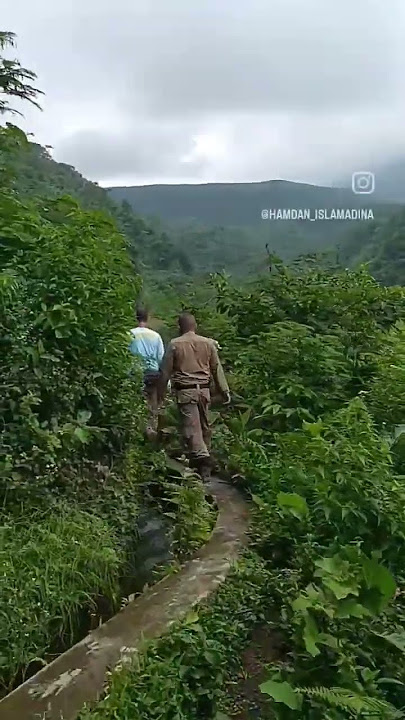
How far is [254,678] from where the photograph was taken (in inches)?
132

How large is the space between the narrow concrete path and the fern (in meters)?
0.85

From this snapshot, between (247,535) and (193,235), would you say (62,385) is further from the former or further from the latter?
(193,235)

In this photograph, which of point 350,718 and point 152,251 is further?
point 152,251

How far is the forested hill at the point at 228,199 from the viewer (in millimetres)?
12141

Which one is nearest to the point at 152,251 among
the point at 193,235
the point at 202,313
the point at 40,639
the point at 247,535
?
the point at 193,235

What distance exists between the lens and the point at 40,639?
325 centimetres

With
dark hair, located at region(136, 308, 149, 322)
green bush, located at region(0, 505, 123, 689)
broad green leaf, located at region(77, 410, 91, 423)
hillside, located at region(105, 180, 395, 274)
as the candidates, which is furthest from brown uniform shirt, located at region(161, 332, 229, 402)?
hillside, located at region(105, 180, 395, 274)

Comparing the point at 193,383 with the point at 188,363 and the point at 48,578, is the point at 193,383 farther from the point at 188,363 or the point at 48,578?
the point at 48,578

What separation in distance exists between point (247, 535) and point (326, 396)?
2.27m

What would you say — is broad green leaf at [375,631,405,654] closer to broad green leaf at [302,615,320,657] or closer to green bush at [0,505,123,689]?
broad green leaf at [302,615,320,657]

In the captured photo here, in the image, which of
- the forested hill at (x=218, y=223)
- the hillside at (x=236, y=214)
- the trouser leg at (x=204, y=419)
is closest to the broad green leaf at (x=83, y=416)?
the trouser leg at (x=204, y=419)

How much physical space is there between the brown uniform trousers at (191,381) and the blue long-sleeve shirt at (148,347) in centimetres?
48

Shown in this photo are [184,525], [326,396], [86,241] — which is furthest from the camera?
[326,396]

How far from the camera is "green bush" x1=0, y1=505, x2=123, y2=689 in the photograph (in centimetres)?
310
